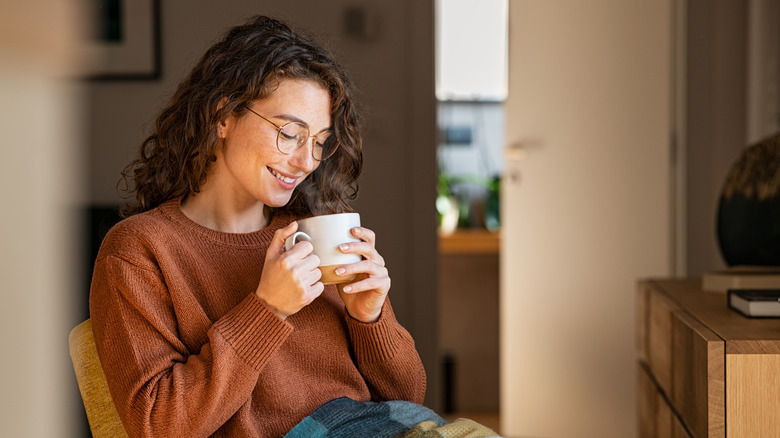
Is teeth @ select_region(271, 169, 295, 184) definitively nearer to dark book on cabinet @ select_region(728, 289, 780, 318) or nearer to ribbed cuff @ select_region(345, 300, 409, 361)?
ribbed cuff @ select_region(345, 300, 409, 361)

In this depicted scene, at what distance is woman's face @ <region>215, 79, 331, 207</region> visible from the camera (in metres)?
1.15

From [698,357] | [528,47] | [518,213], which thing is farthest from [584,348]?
[698,357]

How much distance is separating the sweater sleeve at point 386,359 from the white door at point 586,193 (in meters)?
1.44

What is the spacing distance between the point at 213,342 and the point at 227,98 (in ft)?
1.16

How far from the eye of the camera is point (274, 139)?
1.14 metres

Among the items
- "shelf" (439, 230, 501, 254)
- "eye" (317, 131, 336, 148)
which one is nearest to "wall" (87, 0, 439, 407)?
"eye" (317, 131, 336, 148)

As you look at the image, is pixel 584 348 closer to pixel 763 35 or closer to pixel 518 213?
pixel 518 213

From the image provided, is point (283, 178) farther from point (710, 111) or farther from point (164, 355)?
point (710, 111)

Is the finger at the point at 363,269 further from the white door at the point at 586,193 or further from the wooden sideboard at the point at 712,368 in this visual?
the white door at the point at 586,193

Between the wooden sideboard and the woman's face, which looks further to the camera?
the wooden sideboard

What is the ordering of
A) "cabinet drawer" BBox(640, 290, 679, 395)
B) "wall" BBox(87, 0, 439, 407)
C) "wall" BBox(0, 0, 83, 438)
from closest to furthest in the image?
"wall" BBox(0, 0, 83, 438) → "cabinet drawer" BBox(640, 290, 679, 395) → "wall" BBox(87, 0, 439, 407)

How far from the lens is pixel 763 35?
2.54m

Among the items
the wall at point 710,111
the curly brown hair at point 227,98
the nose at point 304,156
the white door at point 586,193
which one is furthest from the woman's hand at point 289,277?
the wall at point 710,111

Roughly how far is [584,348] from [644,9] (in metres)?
1.09
